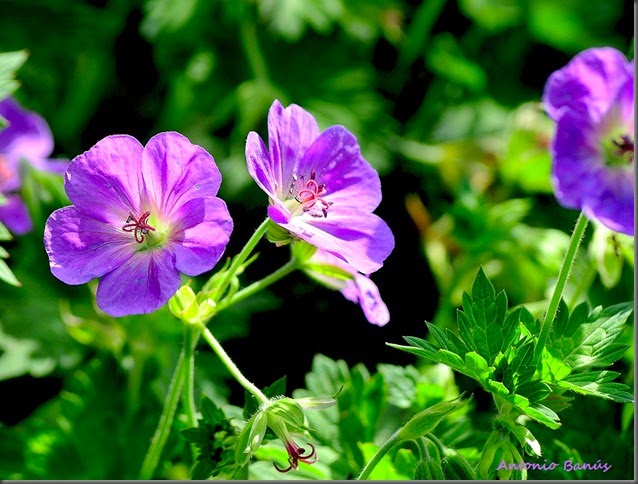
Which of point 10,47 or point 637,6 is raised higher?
point 637,6

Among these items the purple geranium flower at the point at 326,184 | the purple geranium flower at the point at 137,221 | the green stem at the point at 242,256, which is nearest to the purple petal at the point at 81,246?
the purple geranium flower at the point at 137,221

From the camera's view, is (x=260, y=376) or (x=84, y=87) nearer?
(x=260, y=376)

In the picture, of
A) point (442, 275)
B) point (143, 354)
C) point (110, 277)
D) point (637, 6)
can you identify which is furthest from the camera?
point (442, 275)

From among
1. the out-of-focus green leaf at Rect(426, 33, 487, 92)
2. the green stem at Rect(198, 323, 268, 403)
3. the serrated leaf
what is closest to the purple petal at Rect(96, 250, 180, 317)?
the green stem at Rect(198, 323, 268, 403)

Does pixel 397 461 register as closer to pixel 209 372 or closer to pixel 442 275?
pixel 209 372

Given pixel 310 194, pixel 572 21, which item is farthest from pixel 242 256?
A: pixel 572 21

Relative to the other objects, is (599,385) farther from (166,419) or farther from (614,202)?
(166,419)

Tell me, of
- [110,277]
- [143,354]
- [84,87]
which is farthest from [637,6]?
[84,87]

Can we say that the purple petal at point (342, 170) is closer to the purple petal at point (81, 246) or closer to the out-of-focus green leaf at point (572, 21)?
the purple petal at point (81, 246)
